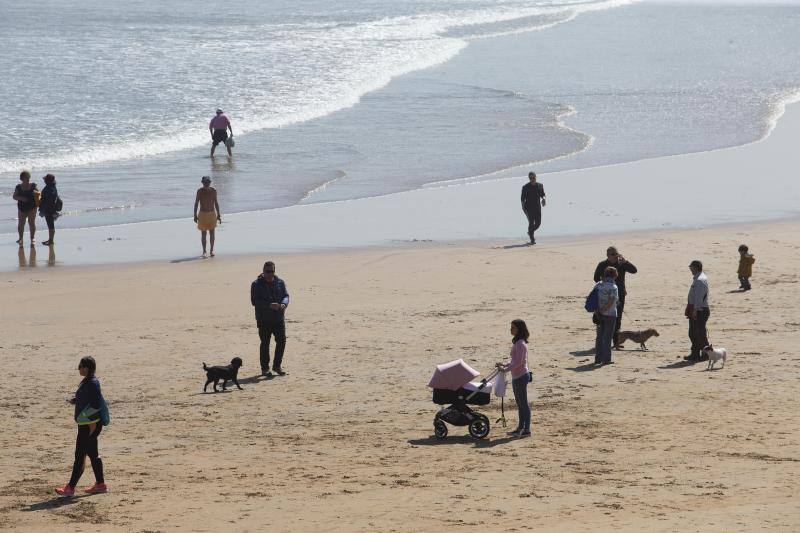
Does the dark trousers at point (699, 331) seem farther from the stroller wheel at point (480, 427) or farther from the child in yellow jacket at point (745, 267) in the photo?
the stroller wheel at point (480, 427)

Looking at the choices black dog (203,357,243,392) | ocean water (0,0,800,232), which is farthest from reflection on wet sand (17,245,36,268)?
black dog (203,357,243,392)

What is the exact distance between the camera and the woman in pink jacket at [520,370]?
10.9 m

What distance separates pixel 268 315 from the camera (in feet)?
43.2

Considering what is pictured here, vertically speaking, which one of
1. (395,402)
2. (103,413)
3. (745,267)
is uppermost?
(745,267)

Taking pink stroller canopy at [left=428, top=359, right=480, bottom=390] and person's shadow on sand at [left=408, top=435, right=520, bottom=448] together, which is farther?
pink stroller canopy at [left=428, top=359, right=480, bottom=390]

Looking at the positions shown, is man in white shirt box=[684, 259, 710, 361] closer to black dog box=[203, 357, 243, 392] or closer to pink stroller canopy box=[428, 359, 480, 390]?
pink stroller canopy box=[428, 359, 480, 390]

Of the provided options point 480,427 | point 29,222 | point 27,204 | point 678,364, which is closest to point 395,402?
point 480,427

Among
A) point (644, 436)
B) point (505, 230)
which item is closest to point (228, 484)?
point (644, 436)

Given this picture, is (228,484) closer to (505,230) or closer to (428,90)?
(505,230)

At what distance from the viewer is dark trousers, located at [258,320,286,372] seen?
13.1m

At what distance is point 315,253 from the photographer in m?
19.3

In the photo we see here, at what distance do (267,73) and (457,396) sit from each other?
118 ft

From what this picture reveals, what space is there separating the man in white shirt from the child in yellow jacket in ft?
10.1

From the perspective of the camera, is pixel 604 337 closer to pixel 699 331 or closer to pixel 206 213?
pixel 699 331
